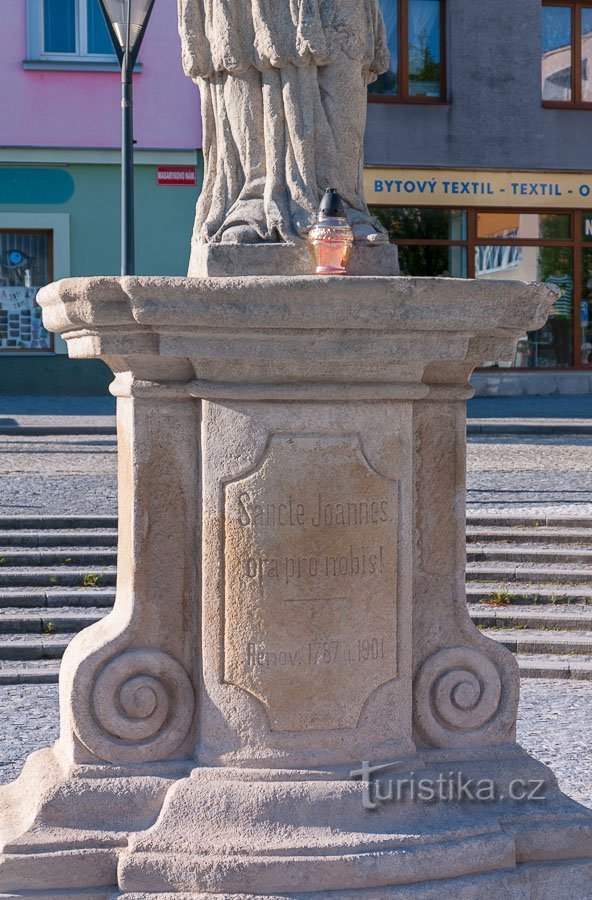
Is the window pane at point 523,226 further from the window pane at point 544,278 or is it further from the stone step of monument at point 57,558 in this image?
the stone step of monument at point 57,558

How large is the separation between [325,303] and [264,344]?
0.20 m

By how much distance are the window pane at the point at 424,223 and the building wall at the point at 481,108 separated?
0.73 m

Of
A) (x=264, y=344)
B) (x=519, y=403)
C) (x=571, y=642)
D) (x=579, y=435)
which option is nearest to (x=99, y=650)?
(x=264, y=344)

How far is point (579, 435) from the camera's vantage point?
15047mm

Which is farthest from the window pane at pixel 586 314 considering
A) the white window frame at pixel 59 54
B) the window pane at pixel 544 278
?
the white window frame at pixel 59 54

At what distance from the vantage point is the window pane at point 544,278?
841 inches

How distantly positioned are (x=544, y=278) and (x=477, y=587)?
14178 millimetres

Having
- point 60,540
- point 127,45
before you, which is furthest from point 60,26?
point 60,540

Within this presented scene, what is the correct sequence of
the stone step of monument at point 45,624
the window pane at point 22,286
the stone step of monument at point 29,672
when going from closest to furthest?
the stone step of monument at point 29,672 < the stone step of monument at point 45,624 < the window pane at point 22,286

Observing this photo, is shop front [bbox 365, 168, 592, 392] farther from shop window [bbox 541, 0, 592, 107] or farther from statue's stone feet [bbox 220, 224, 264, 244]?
statue's stone feet [bbox 220, 224, 264, 244]

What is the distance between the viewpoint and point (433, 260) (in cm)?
2098

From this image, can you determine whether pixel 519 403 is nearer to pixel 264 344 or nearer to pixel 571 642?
pixel 571 642

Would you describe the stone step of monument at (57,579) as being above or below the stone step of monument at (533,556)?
below

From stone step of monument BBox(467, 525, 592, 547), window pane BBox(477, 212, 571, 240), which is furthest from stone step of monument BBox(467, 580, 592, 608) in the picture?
window pane BBox(477, 212, 571, 240)
